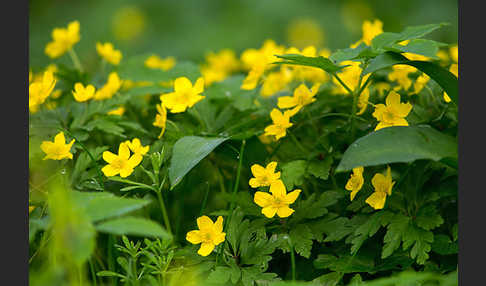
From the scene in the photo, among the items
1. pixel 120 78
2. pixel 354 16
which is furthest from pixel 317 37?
pixel 120 78

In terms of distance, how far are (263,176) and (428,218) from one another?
36 cm

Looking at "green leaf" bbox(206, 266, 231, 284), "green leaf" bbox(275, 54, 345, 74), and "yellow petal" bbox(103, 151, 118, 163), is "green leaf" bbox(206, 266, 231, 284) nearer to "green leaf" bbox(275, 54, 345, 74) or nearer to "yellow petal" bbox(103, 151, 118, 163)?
"yellow petal" bbox(103, 151, 118, 163)

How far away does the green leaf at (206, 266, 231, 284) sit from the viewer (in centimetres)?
103

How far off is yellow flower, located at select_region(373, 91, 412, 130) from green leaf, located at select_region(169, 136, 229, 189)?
339 millimetres

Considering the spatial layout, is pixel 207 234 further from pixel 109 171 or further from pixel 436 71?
pixel 436 71

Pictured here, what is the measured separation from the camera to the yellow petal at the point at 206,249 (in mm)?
1062

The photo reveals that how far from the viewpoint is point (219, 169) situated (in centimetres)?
138

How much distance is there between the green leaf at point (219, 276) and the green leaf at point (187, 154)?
0.62 feet

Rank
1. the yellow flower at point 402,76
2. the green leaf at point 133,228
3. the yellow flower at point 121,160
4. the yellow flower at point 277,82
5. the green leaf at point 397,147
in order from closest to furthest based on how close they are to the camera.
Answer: the green leaf at point 133,228, the green leaf at point 397,147, the yellow flower at point 121,160, the yellow flower at point 402,76, the yellow flower at point 277,82

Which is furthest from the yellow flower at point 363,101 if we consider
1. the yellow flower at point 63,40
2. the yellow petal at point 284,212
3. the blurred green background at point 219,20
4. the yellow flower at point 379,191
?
the blurred green background at point 219,20

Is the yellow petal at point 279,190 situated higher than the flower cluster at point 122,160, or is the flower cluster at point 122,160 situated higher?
the flower cluster at point 122,160

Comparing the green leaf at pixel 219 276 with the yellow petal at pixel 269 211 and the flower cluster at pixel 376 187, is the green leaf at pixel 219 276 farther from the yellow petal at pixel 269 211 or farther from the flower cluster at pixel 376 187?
the flower cluster at pixel 376 187

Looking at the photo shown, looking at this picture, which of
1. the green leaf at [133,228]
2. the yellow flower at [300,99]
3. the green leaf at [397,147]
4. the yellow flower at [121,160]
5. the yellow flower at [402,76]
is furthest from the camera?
the yellow flower at [402,76]

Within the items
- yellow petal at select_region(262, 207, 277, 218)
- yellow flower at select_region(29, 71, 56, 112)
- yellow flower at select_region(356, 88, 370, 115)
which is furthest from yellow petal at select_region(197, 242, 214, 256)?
yellow flower at select_region(29, 71, 56, 112)
